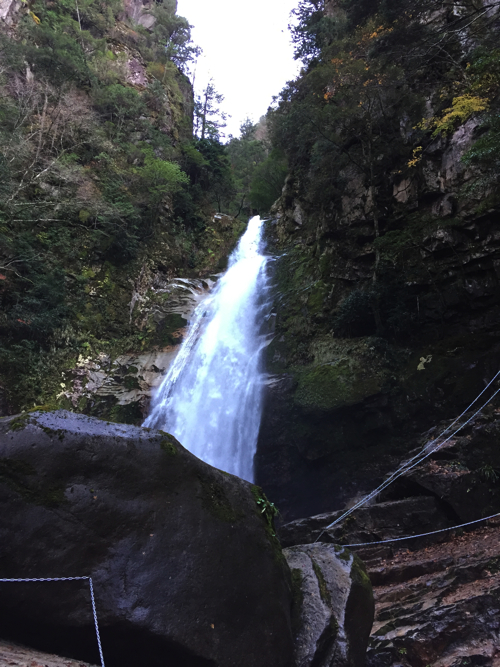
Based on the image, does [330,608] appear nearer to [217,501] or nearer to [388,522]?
[217,501]

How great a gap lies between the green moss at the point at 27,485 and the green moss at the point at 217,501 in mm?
1296

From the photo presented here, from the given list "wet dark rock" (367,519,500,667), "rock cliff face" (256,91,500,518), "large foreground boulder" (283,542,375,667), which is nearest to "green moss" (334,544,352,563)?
"large foreground boulder" (283,542,375,667)

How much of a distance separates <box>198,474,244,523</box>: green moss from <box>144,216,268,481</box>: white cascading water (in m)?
7.38

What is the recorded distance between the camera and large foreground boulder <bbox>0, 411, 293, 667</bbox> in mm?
2783

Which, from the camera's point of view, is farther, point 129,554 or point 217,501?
point 217,501

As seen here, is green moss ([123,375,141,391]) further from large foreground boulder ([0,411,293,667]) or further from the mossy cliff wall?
large foreground boulder ([0,411,293,667])

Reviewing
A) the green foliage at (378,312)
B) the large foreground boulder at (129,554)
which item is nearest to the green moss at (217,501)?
the large foreground boulder at (129,554)

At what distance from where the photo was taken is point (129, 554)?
3.03m

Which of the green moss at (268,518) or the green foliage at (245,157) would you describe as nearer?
the green moss at (268,518)

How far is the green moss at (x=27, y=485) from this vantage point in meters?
2.93

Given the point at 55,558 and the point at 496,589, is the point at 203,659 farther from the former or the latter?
the point at 496,589

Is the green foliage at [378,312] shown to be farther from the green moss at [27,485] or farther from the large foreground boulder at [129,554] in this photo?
the green moss at [27,485]

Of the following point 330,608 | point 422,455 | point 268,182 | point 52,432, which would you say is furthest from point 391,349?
point 268,182

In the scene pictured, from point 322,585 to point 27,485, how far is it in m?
3.33
